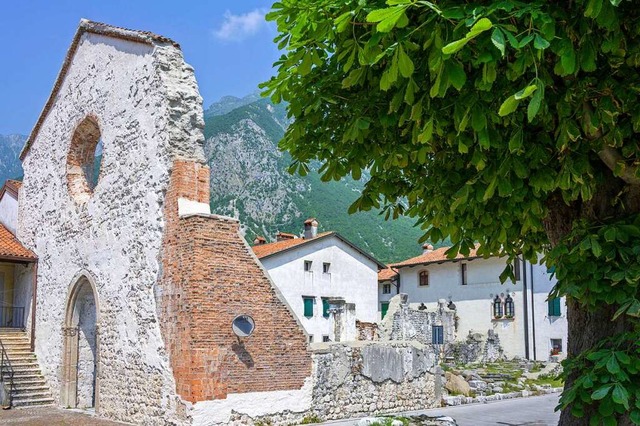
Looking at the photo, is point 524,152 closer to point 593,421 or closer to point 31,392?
point 593,421

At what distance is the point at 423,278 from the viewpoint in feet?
141

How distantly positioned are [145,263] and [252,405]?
3.93 metres

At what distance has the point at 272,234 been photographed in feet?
226

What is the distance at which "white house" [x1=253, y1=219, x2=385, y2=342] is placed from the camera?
36.3 meters

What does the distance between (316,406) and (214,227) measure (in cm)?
478

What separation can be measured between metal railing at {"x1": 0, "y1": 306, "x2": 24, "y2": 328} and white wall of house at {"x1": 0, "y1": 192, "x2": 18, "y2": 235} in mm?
2721

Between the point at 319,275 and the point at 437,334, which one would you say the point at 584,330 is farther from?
the point at 319,275

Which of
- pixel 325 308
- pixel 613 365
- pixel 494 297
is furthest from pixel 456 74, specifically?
pixel 494 297

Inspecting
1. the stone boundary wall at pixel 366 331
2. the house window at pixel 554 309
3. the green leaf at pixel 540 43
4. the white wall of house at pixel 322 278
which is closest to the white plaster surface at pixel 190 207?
the green leaf at pixel 540 43

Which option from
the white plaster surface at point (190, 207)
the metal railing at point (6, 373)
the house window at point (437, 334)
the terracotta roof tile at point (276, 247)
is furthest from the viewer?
the house window at point (437, 334)

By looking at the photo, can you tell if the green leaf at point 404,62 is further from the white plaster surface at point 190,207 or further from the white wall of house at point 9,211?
the white wall of house at point 9,211

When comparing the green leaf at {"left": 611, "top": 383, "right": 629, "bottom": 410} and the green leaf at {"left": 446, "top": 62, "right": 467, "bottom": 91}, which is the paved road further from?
the green leaf at {"left": 446, "top": 62, "right": 467, "bottom": 91}

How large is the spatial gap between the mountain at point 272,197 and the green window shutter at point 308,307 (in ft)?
85.5

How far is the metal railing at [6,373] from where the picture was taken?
1745 centimetres
